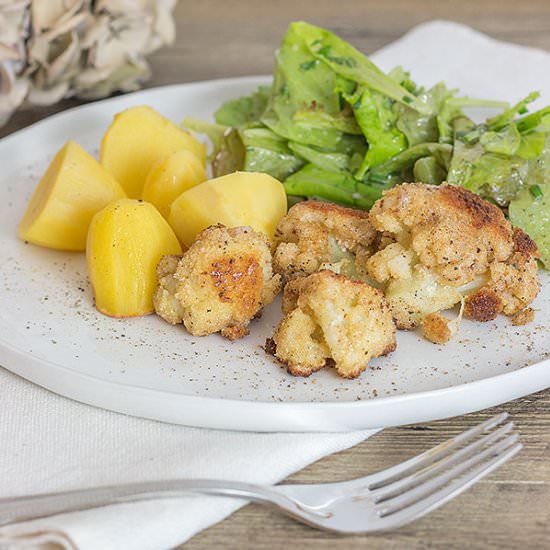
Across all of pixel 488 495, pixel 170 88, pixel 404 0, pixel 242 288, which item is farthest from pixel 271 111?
pixel 404 0

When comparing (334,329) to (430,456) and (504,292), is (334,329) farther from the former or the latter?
(504,292)

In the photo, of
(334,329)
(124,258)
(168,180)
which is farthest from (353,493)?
(168,180)

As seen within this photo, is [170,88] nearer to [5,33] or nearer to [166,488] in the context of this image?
[5,33]

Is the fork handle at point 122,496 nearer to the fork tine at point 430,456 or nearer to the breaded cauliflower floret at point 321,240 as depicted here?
the fork tine at point 430,456

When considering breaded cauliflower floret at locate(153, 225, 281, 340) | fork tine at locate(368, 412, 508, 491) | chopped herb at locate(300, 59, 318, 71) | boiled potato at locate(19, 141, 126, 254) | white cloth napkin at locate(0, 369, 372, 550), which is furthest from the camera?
chopped herb at locate(300, 59, 318, 71)

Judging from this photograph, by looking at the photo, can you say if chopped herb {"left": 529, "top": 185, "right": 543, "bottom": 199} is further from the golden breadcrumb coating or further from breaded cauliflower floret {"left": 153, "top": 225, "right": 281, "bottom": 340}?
breaded cauliflower floret {"left": 153, "top": 225, "right": 281, "bottom": 340}

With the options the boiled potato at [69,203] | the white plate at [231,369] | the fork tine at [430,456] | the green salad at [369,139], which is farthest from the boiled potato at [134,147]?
the fork tine at [430,456]

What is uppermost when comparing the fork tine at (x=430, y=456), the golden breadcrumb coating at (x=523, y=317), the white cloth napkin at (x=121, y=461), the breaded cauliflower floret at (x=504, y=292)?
the breaded cauliflower floret at (x=504, y=292)

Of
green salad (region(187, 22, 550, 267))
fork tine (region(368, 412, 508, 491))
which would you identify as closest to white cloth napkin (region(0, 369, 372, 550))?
fork tine (region(368, 412, 508, 491))
